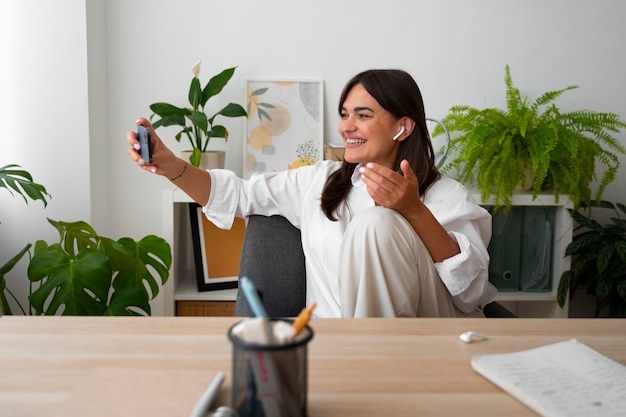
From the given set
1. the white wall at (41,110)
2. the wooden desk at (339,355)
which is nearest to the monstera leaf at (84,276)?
the white wall at (41,110)

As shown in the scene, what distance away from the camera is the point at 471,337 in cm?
111

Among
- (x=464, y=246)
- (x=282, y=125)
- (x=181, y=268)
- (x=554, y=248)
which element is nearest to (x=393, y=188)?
(x=464, y=246)

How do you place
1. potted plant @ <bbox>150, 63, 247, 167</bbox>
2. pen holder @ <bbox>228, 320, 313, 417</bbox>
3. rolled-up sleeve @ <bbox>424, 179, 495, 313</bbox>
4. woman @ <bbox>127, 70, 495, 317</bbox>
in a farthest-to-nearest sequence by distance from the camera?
potted plant @ <bbox>150, 63, 247, 167</bbox>
rolled-up sleeve @ <bbox>424, 179, 495, 313</bbox>
woman @ <bbox>127, 70, 495, 317</bbox>
pen holder @ <bbox>228, 320, 313, 417</bbox>

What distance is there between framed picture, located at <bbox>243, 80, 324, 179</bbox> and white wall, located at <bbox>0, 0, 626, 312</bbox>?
A: 54mm

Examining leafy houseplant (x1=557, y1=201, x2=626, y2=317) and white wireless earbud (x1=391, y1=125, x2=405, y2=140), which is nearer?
white wireless earbud (x1=391, y1=125, x2=405, y2=140)

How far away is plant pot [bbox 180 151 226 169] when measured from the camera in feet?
8.93

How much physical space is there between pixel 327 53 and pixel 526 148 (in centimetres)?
93

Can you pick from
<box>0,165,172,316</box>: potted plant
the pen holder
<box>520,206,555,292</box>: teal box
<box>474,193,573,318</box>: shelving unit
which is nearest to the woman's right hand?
<box>0,165,172,316</box>: potted plant

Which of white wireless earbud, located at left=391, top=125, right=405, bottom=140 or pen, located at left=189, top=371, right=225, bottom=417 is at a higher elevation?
white wireless earbud, located at left=391, top=125, right=405, bottom=140

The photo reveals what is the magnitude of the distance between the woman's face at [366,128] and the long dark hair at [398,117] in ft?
0.07

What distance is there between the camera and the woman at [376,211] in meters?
1.63

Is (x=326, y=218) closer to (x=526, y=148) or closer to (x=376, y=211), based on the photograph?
(x=376, y=211)

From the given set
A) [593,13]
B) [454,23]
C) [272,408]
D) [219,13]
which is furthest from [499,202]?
[272,408]

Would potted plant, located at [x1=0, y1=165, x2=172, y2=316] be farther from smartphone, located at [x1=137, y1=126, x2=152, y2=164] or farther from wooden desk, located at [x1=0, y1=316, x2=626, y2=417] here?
wooden desk, located at [x1=0, y1=316, x2=626, y2=417]
